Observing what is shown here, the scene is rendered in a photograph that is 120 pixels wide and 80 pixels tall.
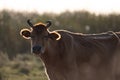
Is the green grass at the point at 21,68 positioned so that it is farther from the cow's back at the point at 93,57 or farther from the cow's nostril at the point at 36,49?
the cow's nostril at the point at 36,49

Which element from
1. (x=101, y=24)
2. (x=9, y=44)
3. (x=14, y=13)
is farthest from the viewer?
(x=14, y=13)

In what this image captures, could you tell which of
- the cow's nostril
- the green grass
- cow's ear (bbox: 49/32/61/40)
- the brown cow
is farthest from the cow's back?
the green grass

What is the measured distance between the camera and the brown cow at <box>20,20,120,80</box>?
17.4 meters

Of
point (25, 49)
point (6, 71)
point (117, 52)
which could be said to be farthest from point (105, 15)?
point (117, 52)

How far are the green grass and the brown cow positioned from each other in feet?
13.7

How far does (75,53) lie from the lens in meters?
17.7

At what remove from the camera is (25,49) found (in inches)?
1250

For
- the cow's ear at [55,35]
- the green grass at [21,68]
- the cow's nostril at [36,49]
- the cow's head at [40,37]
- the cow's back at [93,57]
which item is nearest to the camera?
the cow's nostril at [36,49]

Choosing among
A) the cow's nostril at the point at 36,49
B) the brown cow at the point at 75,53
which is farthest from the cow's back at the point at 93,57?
the cow's nostril at the point at 36,49

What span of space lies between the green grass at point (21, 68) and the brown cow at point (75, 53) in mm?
4161

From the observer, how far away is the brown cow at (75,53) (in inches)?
685

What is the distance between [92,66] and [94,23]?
16.0 metres

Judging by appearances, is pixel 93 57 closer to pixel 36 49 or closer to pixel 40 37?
pixel 40 37

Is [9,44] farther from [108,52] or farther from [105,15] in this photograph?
[108,52]
